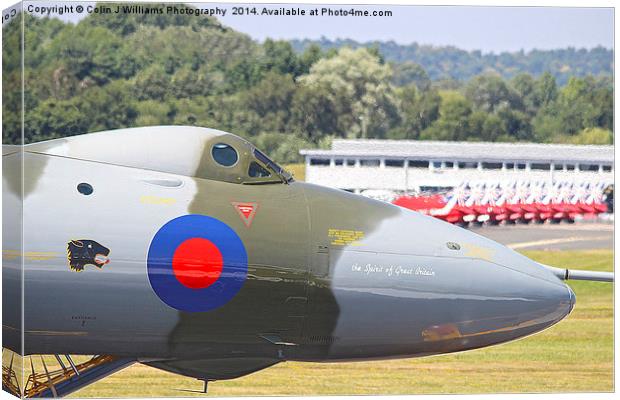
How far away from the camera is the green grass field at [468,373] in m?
13.8

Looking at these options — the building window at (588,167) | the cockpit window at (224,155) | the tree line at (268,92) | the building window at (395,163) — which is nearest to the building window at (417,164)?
the building window at (395,163)

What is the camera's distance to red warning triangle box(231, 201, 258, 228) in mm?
12406

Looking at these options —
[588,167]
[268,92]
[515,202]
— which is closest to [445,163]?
[515,202]

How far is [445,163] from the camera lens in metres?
16.5

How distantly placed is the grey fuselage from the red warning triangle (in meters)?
0.05

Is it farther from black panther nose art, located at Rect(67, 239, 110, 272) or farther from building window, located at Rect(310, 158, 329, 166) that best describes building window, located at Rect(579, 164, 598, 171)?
black panther nose art, located at Rect(67, 239, 110, 272)

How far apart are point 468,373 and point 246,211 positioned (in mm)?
3710

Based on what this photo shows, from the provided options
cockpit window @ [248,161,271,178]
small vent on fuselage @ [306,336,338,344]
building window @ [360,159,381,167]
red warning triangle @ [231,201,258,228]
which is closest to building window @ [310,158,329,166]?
building window @ [360,159,381,167]

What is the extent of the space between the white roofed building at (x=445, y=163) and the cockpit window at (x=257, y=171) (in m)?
2.84

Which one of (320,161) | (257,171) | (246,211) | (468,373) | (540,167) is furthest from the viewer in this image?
(540,167)

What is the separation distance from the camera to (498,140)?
16938mm

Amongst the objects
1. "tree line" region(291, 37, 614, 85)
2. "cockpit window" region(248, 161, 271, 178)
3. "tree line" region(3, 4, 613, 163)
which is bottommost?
"cockpit window" region(248, 161, 271, 178)

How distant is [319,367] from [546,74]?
5447 mm

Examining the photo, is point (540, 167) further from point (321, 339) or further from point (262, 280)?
point (262, 280)
